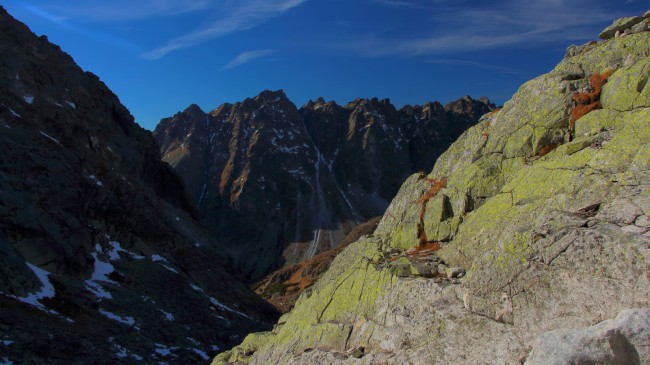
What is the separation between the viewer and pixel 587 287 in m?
12.6

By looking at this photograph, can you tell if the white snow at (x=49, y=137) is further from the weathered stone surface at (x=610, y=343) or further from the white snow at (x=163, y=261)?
the weathered stone surface at (x=610, y=343)

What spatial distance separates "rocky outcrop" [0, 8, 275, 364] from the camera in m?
42.2

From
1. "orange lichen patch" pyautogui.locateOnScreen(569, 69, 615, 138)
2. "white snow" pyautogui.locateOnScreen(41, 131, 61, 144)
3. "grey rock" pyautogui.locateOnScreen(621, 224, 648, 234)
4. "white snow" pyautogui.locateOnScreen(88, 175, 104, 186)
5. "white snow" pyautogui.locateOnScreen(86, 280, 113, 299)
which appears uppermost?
"white snow" pyautogui.locateOnScreen(41, 131, 61, 144)

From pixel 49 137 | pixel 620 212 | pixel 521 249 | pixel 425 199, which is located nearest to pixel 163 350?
pixel 425 199

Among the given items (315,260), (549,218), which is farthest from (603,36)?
(315,260)

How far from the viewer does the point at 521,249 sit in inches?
587

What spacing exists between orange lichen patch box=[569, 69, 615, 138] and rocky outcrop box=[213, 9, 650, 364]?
0.27 metres

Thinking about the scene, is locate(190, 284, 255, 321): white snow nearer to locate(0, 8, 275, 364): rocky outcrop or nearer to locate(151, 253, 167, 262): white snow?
locate(0, 8, 275, 364): rocky outcrop

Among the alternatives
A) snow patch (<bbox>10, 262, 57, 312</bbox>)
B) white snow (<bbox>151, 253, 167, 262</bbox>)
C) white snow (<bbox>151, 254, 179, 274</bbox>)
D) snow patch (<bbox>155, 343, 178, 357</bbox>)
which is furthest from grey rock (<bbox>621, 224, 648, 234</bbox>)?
white snow (<bbox>151, 253, 167, 262</bbox>)

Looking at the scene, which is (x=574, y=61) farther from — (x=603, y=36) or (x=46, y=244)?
(x=46, y=244)

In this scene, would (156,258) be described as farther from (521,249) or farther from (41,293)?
(521,249)

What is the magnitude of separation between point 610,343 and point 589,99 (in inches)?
448

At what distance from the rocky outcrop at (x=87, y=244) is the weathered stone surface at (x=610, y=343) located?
3587 centimetres

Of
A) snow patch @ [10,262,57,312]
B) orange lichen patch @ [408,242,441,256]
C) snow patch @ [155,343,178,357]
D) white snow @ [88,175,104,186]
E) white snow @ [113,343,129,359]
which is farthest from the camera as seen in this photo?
white snow @ [88,175,104,186]
